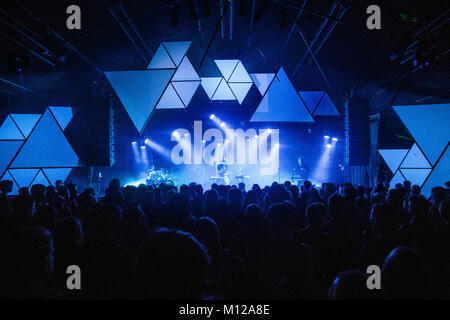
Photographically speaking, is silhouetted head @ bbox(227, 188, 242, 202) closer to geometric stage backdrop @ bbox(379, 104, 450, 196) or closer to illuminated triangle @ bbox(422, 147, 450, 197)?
geometric stage backdrop @ bbox(379, 104, 450, 196)

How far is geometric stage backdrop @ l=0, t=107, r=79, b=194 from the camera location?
8.80 metres

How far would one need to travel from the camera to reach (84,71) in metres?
9.94

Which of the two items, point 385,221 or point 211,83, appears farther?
point 211,83

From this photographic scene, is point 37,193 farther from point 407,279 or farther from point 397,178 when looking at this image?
point 397,178

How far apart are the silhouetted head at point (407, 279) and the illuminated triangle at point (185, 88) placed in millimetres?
9173

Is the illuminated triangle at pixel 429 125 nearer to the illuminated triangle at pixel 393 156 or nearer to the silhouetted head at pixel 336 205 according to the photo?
the illuminated triangle at pixel 393 156

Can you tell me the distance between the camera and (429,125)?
8867 mm

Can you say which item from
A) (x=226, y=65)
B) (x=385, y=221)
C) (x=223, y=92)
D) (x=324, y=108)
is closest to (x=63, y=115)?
(x=223, y=92)

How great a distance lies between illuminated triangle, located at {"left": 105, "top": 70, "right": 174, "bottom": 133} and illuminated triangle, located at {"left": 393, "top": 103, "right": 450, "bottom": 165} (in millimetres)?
7853

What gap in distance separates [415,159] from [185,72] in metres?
10.1

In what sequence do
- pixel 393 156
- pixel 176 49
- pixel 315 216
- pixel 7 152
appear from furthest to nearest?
pixel 393 156 < pixel 7 152 < pixel 176 49 < pixel 315 216

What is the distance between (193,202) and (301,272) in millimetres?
2310

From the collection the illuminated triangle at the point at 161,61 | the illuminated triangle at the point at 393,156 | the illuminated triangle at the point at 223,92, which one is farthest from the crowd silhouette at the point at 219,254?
the illuminated triangle at the point at 393,156
